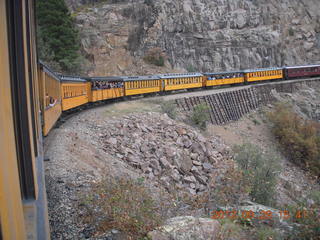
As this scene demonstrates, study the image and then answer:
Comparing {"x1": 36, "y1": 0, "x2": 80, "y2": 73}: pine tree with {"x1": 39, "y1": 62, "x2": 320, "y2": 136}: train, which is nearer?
{"x1": 39, "y1": 62, "x2": 320, "y2": 136}: train

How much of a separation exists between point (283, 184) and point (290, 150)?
296 inches

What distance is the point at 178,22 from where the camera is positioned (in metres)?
45.8

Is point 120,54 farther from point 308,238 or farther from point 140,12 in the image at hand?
point 308,238

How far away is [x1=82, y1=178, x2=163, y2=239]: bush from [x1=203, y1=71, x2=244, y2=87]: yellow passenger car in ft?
80.9

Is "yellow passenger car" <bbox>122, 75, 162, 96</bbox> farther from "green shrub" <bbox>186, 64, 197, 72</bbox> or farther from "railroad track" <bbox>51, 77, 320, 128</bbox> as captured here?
"green shrub" <bbox>186, 64, 197, 72</bbox>

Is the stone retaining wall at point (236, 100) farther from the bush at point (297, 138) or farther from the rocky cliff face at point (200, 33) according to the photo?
the rocky cliff face at point (200, 33)

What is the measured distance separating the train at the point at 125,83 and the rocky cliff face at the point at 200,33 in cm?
1125

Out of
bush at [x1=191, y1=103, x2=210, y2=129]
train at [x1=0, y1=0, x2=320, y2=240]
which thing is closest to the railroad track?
bush at [x1=191, y1=103, x2=210, y2=129]

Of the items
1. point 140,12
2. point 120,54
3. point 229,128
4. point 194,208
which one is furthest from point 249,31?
point 194,208

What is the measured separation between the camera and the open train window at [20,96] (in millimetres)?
2783

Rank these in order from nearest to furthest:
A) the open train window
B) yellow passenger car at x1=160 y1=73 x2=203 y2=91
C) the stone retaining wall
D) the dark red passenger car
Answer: the open train window → the stone retaining wall → yellow passenger car at x1=160 y1=73 x2=203 y2=91 → the dark red passenger car

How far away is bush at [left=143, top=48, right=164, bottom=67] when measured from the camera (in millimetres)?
42312

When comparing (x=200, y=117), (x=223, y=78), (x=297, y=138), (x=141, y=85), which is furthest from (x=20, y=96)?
(x=223, y=78)

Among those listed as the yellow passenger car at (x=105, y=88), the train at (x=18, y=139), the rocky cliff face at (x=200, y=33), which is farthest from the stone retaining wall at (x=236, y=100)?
the train at (x=18, y=139)
